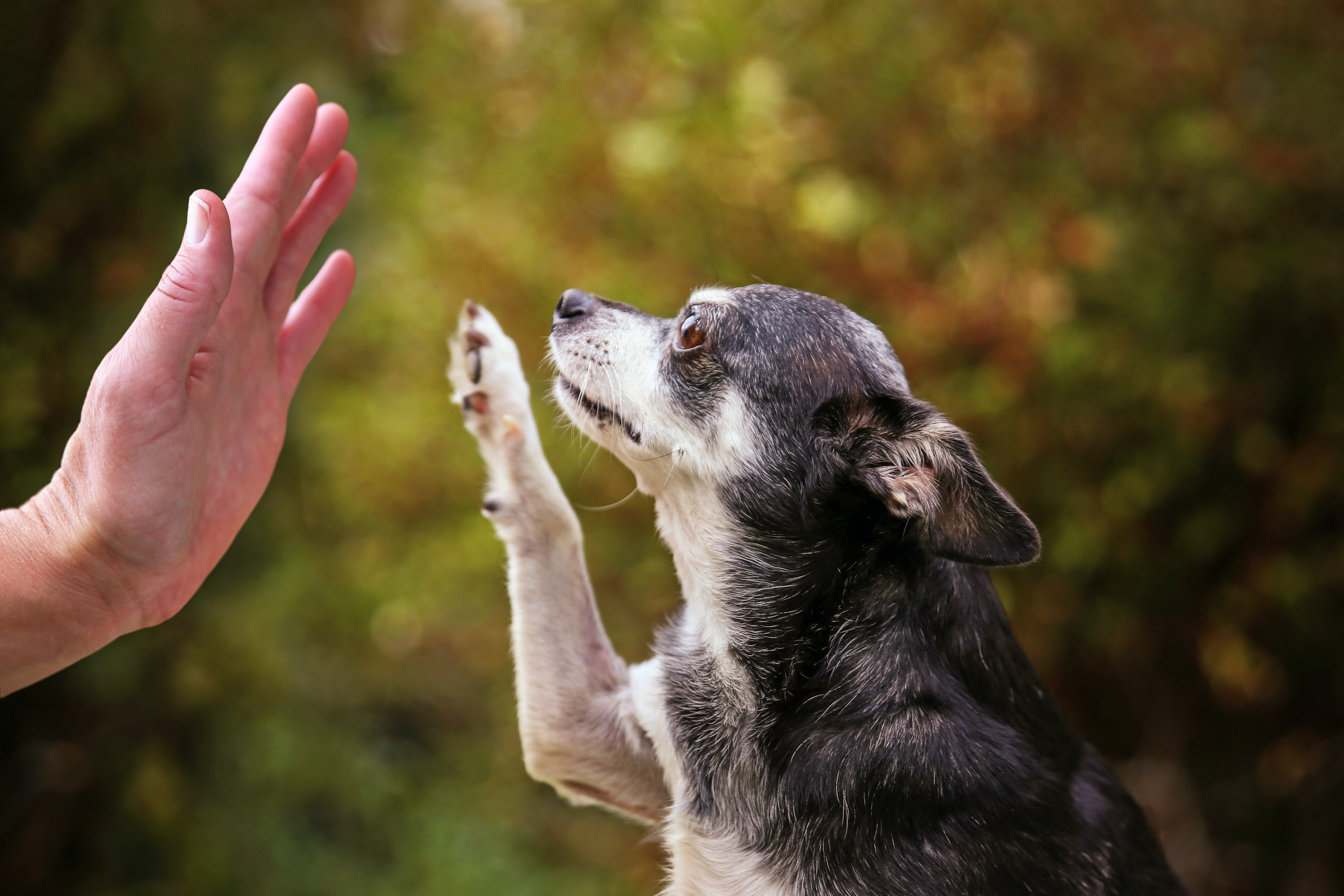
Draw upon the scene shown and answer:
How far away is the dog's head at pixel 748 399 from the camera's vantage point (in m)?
2.22

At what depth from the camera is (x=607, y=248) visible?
4012 mm

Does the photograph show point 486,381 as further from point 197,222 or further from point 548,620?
point 197,222

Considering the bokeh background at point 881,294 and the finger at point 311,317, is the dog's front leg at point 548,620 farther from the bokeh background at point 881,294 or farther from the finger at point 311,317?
the bokeh background at point 881,294

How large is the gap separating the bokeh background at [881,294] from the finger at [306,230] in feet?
4.17

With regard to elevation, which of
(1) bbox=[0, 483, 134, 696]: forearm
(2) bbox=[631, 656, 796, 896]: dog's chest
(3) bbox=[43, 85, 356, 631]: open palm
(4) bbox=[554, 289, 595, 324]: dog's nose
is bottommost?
(2) bbox=[631, 656, 796, 896]: dog's chest

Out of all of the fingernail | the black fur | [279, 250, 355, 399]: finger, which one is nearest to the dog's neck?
the black fur

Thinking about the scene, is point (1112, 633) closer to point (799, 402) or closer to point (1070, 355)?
point (1070, 355)

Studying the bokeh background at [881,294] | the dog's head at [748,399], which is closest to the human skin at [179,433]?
the dog's head at [748,399]

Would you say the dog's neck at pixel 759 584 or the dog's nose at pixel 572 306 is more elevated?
the dog's nose at pixel 572 306

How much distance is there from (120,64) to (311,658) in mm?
3441

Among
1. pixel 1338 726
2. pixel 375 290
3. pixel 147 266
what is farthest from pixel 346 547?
pixel 1338 726

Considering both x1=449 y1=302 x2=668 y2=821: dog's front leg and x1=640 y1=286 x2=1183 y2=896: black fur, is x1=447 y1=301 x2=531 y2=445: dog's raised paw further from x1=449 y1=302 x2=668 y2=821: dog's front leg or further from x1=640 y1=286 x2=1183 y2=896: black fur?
x1=640 y1=286 x2=1183 y2=896: black fur

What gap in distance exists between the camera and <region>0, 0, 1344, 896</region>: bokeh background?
345 cm

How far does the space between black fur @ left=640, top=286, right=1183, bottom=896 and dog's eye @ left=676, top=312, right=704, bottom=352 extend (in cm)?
4
